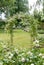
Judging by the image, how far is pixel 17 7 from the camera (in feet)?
109

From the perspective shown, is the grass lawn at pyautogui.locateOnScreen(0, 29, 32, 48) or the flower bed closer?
the flower bed

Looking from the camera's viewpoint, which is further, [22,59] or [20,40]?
[20,40]

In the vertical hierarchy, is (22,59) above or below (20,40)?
above

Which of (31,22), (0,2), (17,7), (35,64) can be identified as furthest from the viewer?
(17,7)

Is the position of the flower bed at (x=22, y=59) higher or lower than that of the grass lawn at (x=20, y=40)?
higher

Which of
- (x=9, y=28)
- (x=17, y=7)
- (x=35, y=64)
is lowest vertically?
(x=17, y=7)

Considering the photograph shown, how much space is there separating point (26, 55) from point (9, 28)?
6.68 m

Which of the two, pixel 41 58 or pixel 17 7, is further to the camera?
pixel 17 7

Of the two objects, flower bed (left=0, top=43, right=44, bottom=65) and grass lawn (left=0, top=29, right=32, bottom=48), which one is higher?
flower bed (left=0, top=43, right=44, bottom=65)

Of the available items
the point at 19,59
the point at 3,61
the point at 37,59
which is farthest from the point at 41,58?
the point at 3,61

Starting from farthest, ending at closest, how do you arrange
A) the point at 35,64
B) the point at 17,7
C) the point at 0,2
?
the point at 17,7
the point at 0,2
the point at 35,64

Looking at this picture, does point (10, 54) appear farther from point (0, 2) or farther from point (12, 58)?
point (0, 2)

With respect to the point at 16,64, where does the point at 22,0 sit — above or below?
below

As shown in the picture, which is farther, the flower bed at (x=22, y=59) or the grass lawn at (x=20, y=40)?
the grass lawn at (x=20, y=40)
